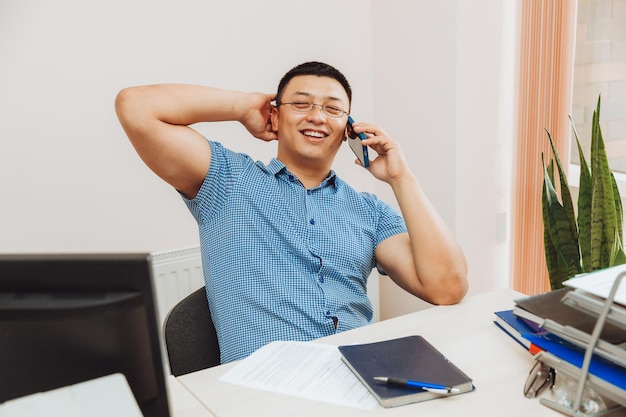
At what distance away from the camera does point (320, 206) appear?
1.71 m

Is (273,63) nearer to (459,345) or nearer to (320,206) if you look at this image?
(320,206)

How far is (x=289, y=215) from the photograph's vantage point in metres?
1.64

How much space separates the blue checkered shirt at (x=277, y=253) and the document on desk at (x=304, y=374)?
306 mm

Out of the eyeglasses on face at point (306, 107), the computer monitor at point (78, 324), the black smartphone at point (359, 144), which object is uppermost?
the eyeglasses on face at point (306, 107)

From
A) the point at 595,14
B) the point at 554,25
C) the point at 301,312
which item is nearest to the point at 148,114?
the point at 301,312

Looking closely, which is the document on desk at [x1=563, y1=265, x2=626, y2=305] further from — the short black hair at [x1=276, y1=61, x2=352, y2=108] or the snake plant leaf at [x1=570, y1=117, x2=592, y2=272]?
the short black hair at [x1=276, y1=61, x2=352, y2=108]

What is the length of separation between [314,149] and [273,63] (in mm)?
845

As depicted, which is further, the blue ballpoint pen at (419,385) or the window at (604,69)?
the window at (604,69)

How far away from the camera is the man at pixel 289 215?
4.96 feet

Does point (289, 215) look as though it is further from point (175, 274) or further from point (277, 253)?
point (175, 274)

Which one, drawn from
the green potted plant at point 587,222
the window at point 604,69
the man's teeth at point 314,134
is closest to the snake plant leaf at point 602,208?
the green potted plant at point 587,222

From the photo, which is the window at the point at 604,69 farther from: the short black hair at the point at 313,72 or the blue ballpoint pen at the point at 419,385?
the blue ballpoint pen at the point at 419,385

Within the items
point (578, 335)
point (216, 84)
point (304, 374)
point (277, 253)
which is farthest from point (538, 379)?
point (216, 84)

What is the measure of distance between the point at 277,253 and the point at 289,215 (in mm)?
124
